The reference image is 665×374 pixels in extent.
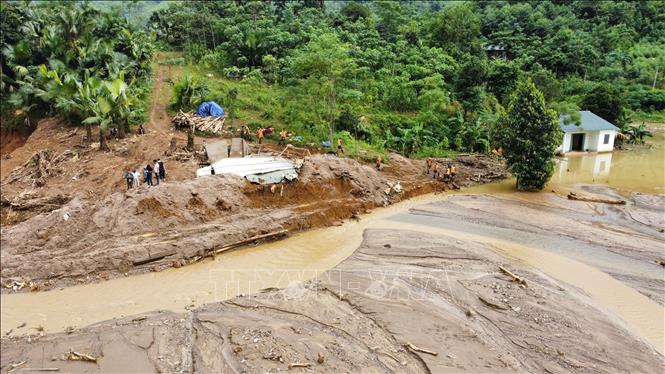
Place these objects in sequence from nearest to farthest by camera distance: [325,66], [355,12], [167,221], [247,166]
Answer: [167,221], [247,166], [325,66], [355,12]

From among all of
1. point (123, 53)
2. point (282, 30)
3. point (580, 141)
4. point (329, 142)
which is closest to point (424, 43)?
point (282, 30)

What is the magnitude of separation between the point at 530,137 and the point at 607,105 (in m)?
16.8

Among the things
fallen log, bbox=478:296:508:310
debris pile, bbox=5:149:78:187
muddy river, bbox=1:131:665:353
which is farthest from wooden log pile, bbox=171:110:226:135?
fallen log, bbox=478:296:508:310

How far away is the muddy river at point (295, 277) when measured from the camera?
11898 mm

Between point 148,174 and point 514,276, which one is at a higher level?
point 148,174

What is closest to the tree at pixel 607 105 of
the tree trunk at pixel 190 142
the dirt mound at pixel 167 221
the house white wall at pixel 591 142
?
the house white wall at pixel 591 142

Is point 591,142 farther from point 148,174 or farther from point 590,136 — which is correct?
point 148,174

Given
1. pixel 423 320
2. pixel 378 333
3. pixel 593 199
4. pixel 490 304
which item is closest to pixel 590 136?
pixel 593 199

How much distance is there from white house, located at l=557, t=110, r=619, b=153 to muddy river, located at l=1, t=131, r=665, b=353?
12782 millimetres

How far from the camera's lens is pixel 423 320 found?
1104cm

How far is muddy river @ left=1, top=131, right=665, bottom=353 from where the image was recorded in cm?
1190

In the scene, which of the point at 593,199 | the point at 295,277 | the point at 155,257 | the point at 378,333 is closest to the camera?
the point at 378,333

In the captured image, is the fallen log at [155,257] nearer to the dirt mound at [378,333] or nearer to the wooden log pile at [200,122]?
the dirt mound at [378,333]

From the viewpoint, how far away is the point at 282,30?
37062mm
